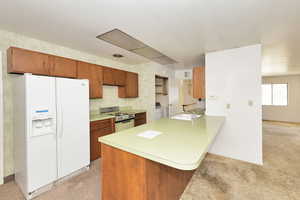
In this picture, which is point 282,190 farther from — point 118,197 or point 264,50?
point 264,50

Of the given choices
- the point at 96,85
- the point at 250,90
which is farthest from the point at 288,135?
the point at 96,85

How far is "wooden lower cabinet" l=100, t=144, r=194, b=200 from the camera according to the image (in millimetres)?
1121

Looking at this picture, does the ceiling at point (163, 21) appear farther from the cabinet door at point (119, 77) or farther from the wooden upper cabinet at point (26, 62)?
the cabinet door at point (119, 77)

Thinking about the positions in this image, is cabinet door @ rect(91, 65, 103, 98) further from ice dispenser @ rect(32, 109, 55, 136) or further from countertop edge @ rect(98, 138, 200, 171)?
countertop edge @ rect(98, 138, 200, 171)

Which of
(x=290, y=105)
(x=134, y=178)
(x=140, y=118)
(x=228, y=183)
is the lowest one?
(x=228, y=183)

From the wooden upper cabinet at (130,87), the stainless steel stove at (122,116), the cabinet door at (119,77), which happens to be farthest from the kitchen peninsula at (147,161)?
the wooden upper cabinet at (130,87)

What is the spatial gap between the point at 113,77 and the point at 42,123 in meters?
1.90

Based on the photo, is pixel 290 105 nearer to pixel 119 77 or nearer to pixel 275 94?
pixel 275 94

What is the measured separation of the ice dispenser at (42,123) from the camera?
1.81 metres

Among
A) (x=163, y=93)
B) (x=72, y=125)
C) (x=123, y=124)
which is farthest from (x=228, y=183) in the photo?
(x=163, y=93)

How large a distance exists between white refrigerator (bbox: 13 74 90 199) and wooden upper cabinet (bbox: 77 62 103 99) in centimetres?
50

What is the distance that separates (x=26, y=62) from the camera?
200 centimetres

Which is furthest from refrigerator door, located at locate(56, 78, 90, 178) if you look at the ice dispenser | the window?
the window

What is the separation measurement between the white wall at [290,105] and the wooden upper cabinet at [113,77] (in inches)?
284
